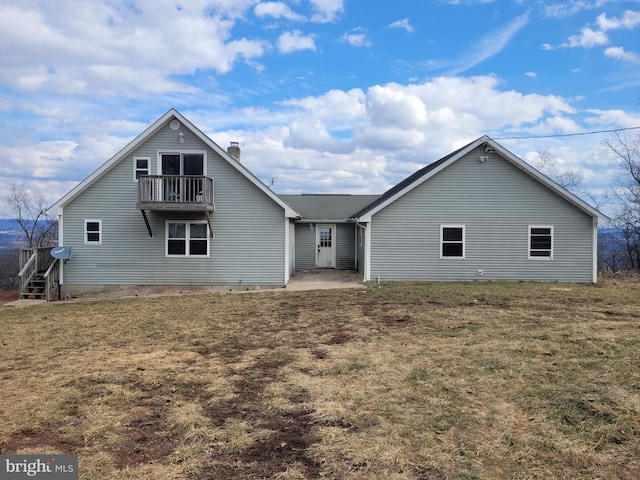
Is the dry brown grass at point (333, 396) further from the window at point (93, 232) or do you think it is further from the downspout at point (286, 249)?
the window at point (93, 232)

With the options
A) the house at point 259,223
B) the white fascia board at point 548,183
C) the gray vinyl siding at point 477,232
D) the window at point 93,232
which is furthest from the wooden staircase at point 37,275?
the white fascia board at point 548,183

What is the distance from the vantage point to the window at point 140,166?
16219 millimetres

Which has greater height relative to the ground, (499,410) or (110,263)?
(110,263)

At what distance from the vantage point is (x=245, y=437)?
4.26 m

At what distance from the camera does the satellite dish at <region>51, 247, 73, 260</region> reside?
607 inches

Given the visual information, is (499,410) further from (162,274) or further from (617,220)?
(617,220)

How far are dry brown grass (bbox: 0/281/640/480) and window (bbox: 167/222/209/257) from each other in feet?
21.1

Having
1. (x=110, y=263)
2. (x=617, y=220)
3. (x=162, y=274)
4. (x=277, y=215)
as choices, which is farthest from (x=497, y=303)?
(x=617, y=220)

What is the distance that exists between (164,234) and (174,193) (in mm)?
1840

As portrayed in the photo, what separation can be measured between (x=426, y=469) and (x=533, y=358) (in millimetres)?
3786

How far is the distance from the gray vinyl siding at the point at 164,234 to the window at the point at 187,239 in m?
0.22

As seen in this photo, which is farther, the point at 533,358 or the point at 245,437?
the point at 533,358

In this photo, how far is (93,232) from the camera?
53.8 feet

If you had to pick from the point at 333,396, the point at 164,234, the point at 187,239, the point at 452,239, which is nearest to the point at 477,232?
the point at 452,239
